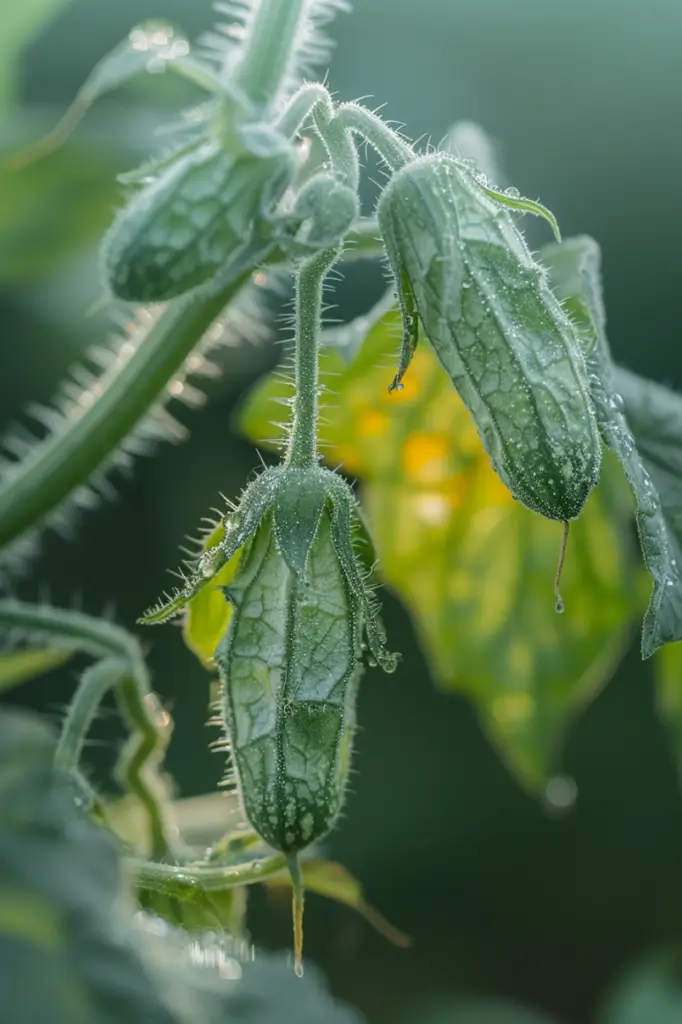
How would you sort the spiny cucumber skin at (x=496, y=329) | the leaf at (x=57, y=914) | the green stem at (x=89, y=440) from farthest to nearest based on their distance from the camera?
the green stem at (x=89, y=440) < the spiny cucumber skin at (x=496, y=329) < the leaf at (x=57, y=914)

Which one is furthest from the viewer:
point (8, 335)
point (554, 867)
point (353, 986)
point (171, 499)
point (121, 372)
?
point (554, 867)

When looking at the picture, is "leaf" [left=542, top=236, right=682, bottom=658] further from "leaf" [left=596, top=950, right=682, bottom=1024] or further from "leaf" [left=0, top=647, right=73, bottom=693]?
"leaf" [left=596, top=950, right=682, bottom=1024]

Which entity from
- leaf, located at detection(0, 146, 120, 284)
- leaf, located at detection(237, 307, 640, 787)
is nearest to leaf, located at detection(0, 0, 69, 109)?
leaf, located at detection(0, 146, 120, 284)

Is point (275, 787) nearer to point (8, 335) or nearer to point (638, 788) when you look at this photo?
point (8, 335)

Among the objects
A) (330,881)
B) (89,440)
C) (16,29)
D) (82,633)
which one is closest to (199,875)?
(330,881)

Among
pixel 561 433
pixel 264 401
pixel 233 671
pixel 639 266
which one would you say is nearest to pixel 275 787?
pixel 233 671

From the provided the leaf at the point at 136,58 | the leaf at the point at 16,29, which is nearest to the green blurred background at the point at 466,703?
the leaf at the point at 16,29

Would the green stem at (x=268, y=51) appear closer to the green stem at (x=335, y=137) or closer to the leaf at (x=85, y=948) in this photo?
the green stem at (x=335, y=137)

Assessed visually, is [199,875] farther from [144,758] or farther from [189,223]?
[189,223]
